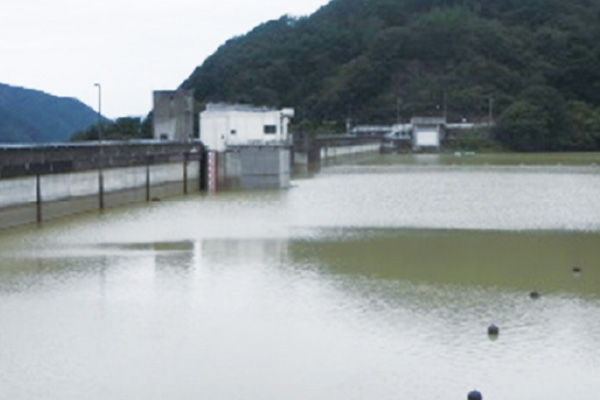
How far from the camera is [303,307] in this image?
13.8 meters

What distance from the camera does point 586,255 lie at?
18.7 meters

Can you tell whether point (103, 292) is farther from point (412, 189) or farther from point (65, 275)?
point (412, 189)

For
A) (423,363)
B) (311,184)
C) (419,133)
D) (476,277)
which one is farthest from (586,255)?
(419,133)

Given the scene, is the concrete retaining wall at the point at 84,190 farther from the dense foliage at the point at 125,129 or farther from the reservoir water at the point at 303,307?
the dense foliage at the point at 125,129

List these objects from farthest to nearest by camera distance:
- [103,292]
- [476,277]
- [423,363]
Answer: [476,277]
[103,292]
[423,363]

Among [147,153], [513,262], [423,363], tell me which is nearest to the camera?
[423,363]

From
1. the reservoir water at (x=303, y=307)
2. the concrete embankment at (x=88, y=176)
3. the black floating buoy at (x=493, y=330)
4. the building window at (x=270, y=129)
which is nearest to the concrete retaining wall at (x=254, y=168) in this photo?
the concrete embankment at (x=88, y=176)

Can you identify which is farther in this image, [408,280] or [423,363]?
[408,280]

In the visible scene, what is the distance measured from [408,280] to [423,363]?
543cm

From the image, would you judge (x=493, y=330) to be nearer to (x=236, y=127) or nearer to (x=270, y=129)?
(x=236, y=127)

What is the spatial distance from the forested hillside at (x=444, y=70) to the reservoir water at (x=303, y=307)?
69.1 m

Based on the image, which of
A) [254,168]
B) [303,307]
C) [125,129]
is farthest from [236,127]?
[303,307]

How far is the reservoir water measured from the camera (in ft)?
33.0

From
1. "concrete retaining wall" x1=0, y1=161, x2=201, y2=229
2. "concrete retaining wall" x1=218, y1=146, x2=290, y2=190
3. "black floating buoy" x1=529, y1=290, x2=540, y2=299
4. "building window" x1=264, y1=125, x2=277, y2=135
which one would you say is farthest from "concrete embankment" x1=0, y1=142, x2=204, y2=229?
"black floating buoy" x1=529, y1=290, x2=540, y2=299
